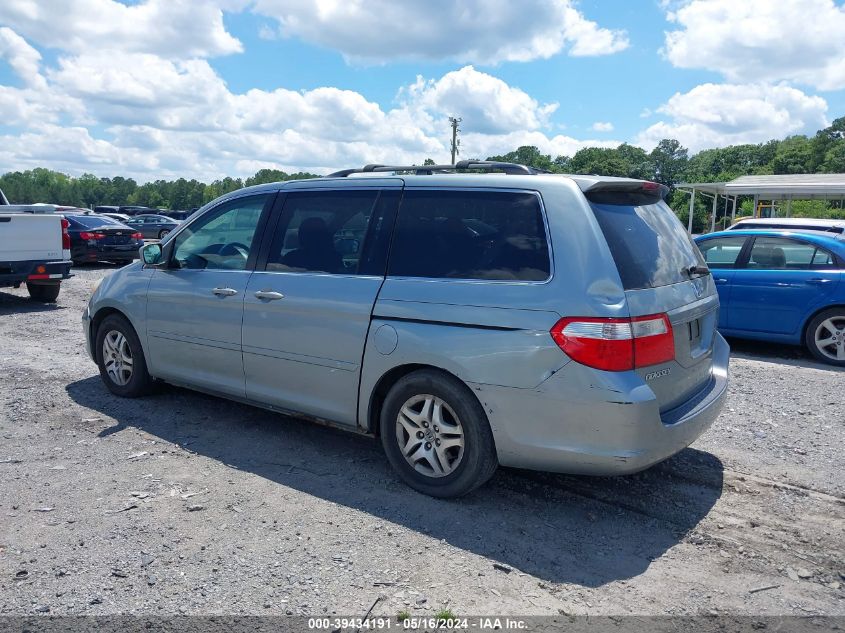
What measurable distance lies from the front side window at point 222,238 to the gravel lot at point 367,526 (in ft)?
4.17

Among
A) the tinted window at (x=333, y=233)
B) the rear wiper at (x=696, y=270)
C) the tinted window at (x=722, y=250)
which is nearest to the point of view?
the rear wiper at (x=696, y=270)

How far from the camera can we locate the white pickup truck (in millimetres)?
11195

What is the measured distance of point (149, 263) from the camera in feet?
19.4

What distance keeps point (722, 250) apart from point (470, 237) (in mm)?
6058

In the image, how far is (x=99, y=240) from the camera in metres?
19.1

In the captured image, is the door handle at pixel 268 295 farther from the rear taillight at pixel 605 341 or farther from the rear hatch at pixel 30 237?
the rear hatch at pixel 30 237

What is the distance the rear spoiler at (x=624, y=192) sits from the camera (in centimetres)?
406

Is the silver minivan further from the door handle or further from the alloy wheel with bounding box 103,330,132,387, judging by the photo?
the alloy wheel with bounding box 103,330,132,387

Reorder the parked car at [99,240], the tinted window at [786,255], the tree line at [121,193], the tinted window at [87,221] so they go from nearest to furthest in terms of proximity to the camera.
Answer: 1. the tinted window at [786,255]
2. the parked car at [99,240]
3. the tinted window at [87,221]
4. the tree line at [121,193]

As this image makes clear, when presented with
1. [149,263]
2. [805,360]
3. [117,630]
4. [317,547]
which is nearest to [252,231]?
[149,263]

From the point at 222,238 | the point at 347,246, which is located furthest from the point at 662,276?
the point at 222,238

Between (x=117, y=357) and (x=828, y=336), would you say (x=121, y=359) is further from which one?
(x=828, y=336)

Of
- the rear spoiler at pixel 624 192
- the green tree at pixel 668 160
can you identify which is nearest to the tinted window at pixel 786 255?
the rear spoiler at pixel 624 192

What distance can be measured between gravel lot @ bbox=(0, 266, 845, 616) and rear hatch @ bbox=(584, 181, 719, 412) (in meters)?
0.78
